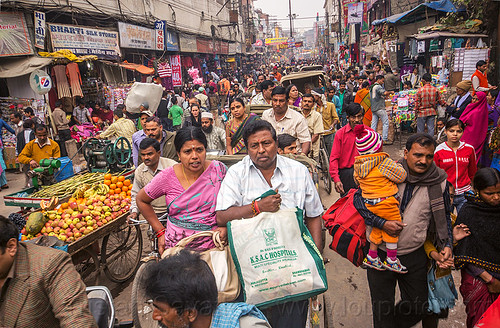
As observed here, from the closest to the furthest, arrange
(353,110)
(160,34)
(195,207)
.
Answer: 1. (195,207)
2. (353,110)
3. (160,34)

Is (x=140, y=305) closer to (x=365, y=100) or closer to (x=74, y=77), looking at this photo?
(x=365, y=100)

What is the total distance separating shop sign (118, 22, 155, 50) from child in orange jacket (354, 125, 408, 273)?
15.3 m

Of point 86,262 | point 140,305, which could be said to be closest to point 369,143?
point 140,305

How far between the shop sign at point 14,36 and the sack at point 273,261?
11.0 metres

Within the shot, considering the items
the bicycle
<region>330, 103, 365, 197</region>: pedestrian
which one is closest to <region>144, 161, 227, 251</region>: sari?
the bicycle

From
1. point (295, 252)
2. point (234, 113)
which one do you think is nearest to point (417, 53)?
point (234, 113)

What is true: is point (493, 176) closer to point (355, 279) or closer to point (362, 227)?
point (362, 227)

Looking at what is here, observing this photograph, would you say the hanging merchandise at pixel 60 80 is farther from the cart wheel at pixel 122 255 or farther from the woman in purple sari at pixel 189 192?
the woman in purple sari at pixel 189 192

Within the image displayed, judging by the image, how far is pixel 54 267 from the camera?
6.64ft

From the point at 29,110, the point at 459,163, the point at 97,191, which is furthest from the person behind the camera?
the point at 29,110

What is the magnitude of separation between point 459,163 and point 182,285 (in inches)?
149

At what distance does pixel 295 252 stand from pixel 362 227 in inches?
38.9

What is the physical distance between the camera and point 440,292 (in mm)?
2725

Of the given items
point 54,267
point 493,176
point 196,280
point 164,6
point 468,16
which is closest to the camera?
point 196,280
